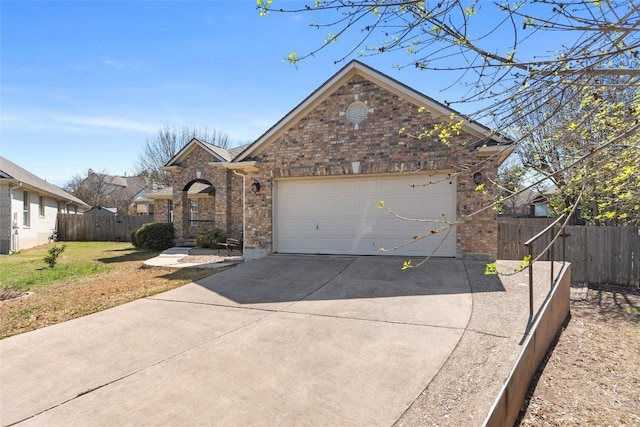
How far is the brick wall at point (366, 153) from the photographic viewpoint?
8.96m

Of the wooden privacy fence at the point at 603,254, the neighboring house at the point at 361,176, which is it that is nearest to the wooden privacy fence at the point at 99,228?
the neighboring house at the point at 361,176

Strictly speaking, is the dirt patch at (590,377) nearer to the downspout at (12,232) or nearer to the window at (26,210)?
the downspout at (12,232)

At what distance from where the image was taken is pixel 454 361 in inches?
158

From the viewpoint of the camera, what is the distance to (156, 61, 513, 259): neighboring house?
905 centimetres

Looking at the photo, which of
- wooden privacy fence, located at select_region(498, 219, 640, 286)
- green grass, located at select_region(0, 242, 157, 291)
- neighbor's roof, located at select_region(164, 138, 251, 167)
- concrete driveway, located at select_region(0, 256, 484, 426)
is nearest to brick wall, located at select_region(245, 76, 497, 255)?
concrete driveway, located at select_region(0, 256, 484, 426)

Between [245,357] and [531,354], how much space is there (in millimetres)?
3383

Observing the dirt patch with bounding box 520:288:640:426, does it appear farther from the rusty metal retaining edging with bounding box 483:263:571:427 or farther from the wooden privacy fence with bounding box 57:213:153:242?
the wooden privacy fence with bounding box 57:213:153:242

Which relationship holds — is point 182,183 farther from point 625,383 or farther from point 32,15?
point 625,383

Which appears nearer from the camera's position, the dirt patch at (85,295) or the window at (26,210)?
the dirt patch at (85,295)

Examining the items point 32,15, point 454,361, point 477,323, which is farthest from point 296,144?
point 454,361

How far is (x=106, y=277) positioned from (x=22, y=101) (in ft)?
19.4

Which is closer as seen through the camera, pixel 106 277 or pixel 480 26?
pixel 480 26

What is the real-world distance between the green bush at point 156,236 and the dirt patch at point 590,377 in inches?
647

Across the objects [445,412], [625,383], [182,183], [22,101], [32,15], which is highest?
[32,15]
